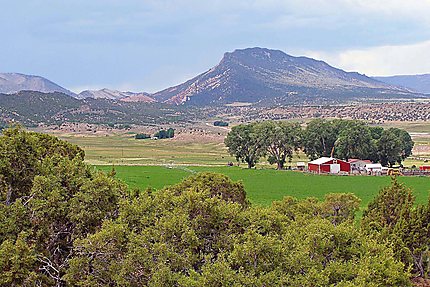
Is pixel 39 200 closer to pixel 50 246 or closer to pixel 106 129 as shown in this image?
pixel 50 246

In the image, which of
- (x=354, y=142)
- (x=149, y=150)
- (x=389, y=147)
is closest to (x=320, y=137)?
(x=354, y=142)

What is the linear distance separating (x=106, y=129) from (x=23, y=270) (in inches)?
6333

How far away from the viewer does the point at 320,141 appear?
86.1 m

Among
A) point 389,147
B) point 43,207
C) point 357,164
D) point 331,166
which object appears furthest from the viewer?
point 389,147

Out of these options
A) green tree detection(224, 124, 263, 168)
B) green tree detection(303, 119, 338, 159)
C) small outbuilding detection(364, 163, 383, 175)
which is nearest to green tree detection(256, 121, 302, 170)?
green tree detection(224, 124, 263, 168)

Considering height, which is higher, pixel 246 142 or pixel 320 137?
pixel 320 137

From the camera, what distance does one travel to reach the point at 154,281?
12.9 metres

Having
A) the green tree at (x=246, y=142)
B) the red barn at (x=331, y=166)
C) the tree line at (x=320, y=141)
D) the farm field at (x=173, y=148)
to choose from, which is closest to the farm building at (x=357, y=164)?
the red barn at (x=331, y=166)

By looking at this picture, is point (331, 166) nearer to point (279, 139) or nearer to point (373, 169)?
point (373, 169)

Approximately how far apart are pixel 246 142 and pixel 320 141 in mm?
11484

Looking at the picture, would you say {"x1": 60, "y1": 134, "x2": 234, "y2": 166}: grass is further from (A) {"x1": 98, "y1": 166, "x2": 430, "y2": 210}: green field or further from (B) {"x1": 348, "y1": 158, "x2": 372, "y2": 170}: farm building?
(A) {"x1": 98, "y1": 166, "x2": 430, "y2": 210}: green field

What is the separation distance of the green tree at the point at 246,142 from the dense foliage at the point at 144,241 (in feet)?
212

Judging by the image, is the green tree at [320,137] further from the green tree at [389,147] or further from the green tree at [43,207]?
the green tree at [43,207]

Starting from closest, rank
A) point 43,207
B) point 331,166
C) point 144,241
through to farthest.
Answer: point 144,241, point 43,207, point 331,166
